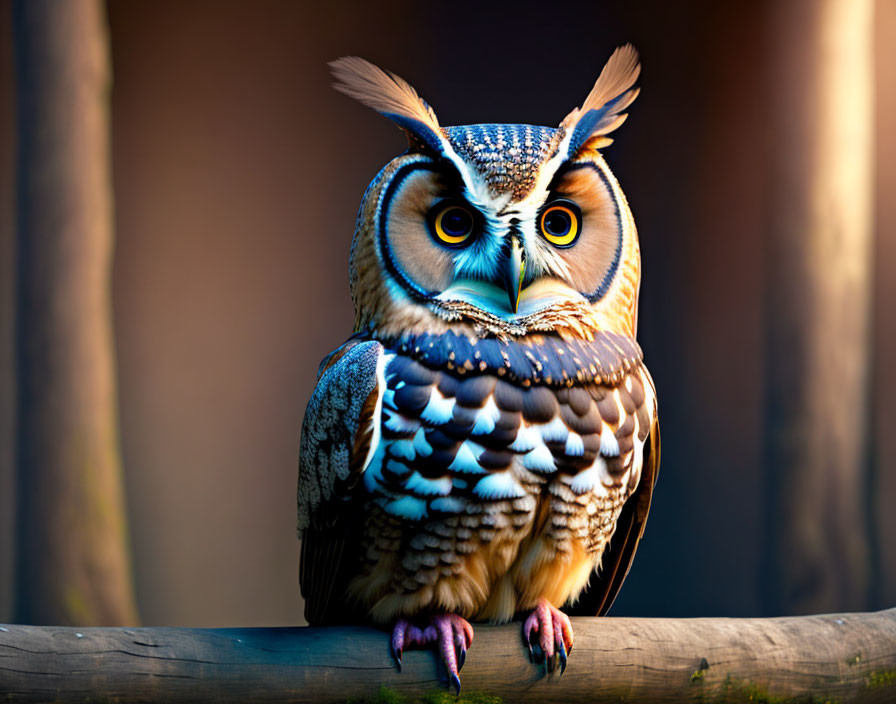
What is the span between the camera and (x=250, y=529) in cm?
253

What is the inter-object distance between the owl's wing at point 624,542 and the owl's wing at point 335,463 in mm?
422

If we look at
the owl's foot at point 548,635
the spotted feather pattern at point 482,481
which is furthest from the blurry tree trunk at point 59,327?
the owl's foot at point 548,635

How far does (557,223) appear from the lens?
1283 millimetres

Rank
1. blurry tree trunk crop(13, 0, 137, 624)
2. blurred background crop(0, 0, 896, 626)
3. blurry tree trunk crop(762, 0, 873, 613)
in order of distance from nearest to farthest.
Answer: blurry tree trunk crop(13, 0, 137, 624) < blurred background crop(0, 0, 896, 626) < blurry tree trunk crop(762, 0, 873, 613)

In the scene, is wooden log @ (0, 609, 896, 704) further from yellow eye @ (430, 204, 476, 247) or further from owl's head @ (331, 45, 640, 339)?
yellow eye @ (430, 204, 476, 247)

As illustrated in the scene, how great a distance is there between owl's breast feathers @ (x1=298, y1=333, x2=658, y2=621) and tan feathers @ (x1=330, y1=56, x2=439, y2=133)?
315mm

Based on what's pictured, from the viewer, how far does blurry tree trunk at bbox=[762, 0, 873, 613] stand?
8.63ft

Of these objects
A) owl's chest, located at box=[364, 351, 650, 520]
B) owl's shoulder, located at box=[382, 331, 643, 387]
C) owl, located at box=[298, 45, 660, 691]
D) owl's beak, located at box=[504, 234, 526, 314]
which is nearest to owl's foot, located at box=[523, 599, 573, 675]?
owl, located at box=[298, 45, 660, 691]

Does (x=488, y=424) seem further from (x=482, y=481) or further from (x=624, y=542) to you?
(x=624, y=542)

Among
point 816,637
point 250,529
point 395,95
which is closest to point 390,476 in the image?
point 395,95

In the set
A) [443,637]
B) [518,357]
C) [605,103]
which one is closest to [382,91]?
[605,103]

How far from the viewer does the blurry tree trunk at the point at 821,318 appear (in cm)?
263

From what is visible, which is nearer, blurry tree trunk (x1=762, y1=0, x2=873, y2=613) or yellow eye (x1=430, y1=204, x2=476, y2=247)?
yellow eye (x1=430, y1=204, x2=476, y2=247)

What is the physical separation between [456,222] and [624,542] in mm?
583
